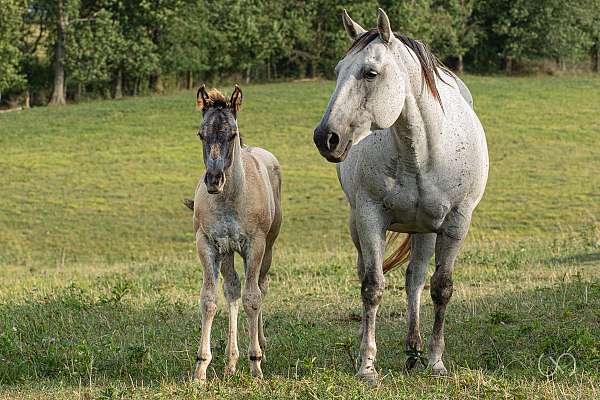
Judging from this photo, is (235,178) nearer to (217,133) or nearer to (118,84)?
(217,133)

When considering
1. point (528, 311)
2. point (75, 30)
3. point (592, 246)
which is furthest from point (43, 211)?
point (75, 30)

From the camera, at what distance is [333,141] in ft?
18.8

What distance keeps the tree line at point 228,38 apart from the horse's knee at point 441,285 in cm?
3863

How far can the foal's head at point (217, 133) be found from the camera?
21.6 feet

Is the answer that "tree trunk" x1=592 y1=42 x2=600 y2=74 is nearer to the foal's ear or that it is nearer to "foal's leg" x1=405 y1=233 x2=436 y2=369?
"foal's leg" x1=405 y1=233 x2=436 y2=369

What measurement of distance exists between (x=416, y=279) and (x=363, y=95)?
7.16ft

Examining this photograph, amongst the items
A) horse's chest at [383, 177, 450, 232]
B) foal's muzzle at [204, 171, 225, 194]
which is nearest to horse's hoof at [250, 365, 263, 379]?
foal's muzzle at [204, 171, 225, 194]

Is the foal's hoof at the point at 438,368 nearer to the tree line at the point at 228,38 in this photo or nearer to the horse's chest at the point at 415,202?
the horse's chest at the point at 415,202

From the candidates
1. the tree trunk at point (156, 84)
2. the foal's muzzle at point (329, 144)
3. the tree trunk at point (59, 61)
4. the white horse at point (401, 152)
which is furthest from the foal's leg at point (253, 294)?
the tree trunk at point (156, 84)

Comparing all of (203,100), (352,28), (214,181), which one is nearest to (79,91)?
(203,100)

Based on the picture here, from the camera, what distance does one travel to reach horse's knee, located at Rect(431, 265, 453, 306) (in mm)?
6992

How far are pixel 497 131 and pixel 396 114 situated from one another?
92.9 feet

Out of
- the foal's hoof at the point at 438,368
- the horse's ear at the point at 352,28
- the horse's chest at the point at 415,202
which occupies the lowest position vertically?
the foal's hoof at the point at 438,368

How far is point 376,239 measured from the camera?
6.48m
